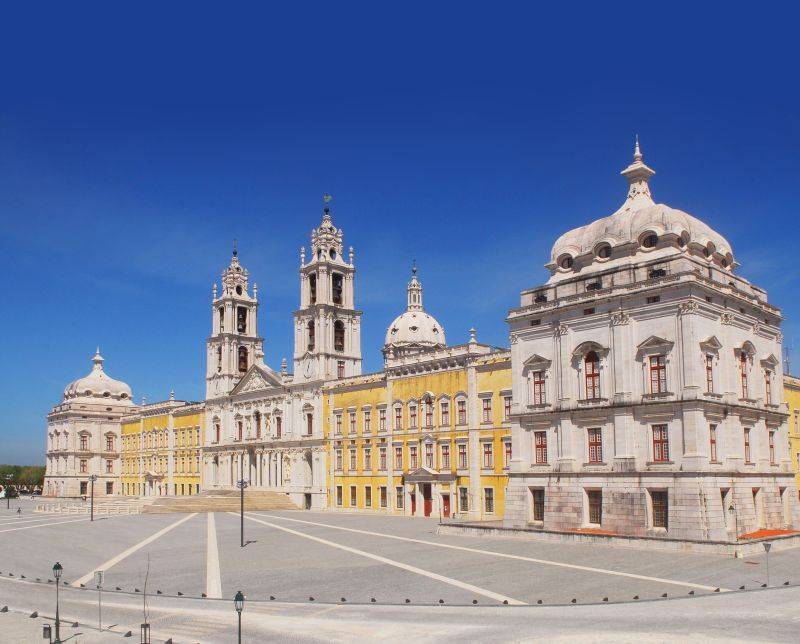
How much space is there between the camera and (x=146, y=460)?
112 metres

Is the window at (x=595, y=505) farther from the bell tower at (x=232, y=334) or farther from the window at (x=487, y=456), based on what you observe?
the bell tower at (x=232, y=334)

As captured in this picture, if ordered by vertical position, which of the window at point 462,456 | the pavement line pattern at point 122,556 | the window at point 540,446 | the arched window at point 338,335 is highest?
the arched window at point 338,335

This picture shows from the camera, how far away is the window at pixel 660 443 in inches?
1602

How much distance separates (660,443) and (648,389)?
2.68 meters

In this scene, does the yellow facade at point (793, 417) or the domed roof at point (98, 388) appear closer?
the yellow facade at point (793, 417)

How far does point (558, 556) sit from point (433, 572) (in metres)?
6.49

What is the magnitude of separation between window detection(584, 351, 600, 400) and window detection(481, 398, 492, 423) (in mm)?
17485

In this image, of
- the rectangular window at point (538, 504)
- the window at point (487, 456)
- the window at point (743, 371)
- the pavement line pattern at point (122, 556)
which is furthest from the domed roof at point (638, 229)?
the pavement line pattern at point (122, 556)

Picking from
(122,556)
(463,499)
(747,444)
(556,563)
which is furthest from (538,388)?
(122,556)

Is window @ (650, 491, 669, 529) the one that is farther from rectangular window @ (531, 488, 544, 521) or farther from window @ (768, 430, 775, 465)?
window @ (768, 430, 775, 465)

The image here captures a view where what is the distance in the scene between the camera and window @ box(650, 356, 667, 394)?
1629 inches

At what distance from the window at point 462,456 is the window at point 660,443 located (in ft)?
77.5

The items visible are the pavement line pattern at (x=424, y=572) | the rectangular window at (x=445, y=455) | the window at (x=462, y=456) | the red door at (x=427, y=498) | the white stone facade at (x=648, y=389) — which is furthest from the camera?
the red door at (x=427, y=498)

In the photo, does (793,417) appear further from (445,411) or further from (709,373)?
(709,373)
